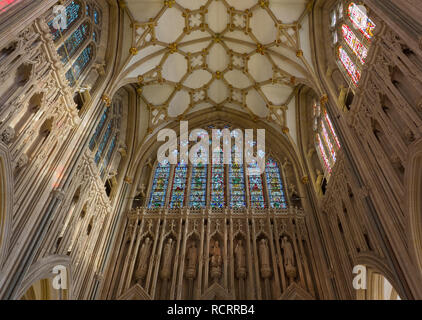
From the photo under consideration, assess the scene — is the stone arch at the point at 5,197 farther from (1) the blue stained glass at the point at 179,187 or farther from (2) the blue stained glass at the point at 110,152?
(1) the blue stained glass at the point at 179,187

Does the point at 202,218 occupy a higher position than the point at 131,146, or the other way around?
the point at 131,146

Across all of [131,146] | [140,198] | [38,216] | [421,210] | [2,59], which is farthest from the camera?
[131,146]

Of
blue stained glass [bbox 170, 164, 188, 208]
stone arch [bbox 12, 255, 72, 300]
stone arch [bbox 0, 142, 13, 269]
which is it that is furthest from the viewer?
blue stained glass [bbox 170, 164, 188, 208]

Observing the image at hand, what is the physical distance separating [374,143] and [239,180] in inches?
328

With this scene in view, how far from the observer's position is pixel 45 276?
883 cm

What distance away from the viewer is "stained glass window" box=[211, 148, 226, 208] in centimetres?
1510

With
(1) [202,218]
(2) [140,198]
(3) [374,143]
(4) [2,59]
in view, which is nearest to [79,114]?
(4) [2,59]

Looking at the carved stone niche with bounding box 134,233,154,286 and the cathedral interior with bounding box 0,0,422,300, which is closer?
the cathedral interior with bounding box 0,0,422,300

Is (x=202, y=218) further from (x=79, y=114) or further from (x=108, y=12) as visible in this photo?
(x=108, y=12)

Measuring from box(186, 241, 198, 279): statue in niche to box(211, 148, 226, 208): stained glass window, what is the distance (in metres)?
2.70

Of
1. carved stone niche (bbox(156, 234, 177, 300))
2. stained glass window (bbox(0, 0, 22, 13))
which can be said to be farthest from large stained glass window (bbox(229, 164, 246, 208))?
stained glass window (bbox(0, 0, 22, 13))

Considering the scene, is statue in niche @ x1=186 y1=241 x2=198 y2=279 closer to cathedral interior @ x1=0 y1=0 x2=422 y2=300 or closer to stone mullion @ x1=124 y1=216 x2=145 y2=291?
cathedral interior @ x1=0 y1=0 x2=422 y2=300

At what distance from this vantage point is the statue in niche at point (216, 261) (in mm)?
11484

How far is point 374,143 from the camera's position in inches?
348
